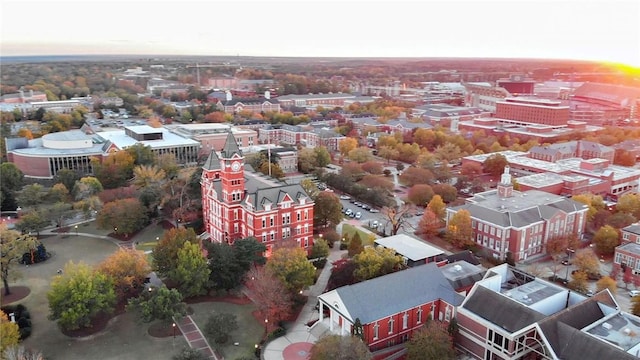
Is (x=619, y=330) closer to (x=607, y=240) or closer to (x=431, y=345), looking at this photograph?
(x=431, y=345)

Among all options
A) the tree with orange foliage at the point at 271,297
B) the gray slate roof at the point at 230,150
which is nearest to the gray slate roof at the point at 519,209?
the tree with orange foliage at the point at 271,297

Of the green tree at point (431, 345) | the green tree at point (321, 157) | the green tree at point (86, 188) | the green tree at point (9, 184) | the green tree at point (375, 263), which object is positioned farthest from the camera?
the green tree at point (321, 157)

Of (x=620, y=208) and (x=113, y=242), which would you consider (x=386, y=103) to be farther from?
(x=113, y=242)

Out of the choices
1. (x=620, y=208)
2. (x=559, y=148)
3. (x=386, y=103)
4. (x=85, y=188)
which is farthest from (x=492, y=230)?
(x=386, y=103)

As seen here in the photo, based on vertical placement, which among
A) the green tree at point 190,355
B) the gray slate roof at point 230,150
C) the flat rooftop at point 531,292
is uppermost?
the gray slate roof at point 230,150

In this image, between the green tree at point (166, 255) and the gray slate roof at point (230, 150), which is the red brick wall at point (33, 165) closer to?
the gray slate roof at point (230, 150)

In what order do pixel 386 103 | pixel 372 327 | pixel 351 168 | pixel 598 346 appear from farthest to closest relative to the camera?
pixel 386 103 < pixel 351 168 < pixel 372 327 < pixel 598 346

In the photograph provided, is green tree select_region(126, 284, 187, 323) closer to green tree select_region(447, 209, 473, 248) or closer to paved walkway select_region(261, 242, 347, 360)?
paved walkway select_region(261, 242, 347, 360)

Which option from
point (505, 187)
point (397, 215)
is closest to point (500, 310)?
point (505, 187)
